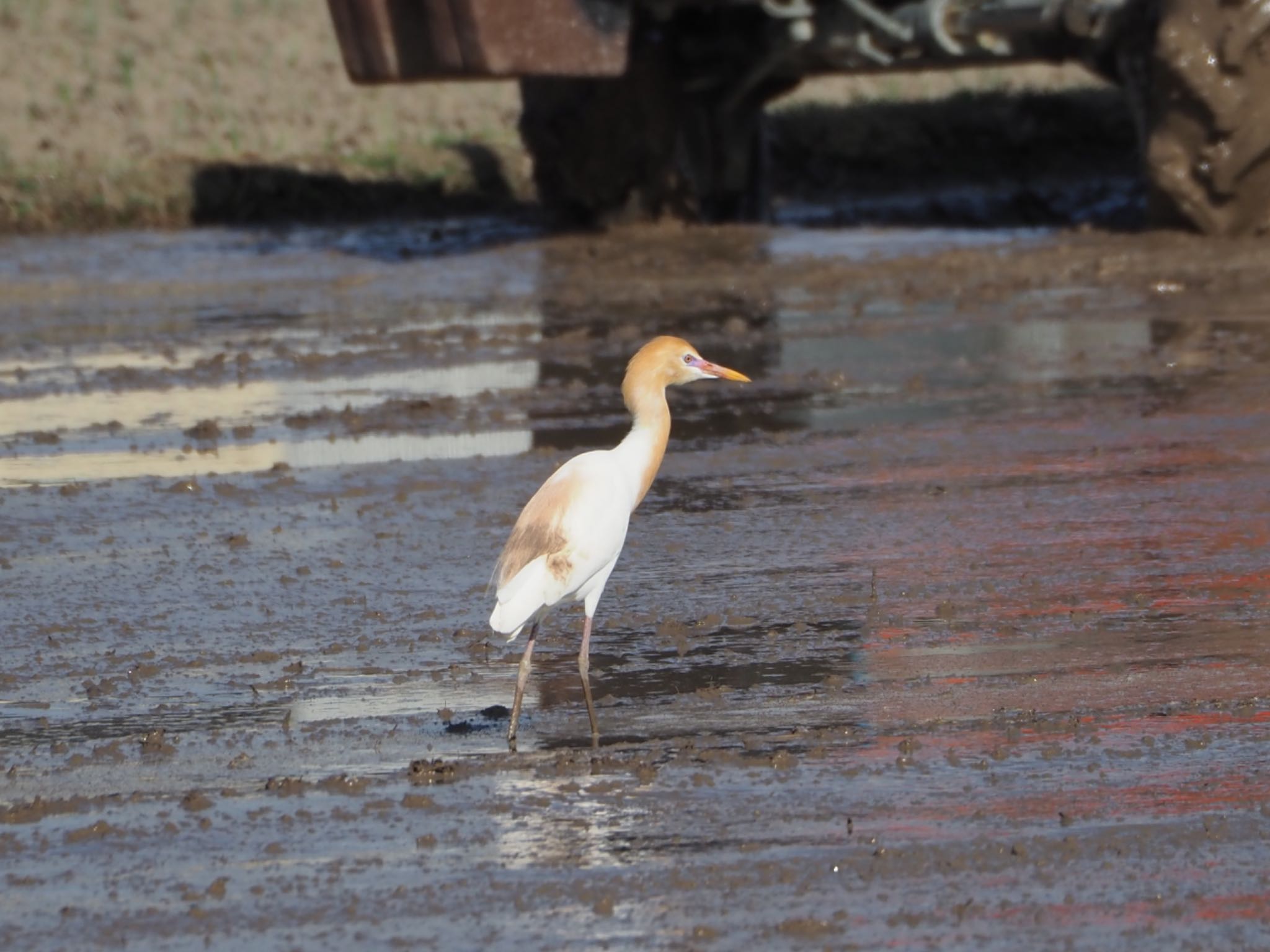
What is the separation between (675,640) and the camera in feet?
20.4

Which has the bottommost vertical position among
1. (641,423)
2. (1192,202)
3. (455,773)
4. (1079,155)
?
(1079,155)

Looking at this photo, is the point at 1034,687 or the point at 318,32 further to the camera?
the point at 318,32

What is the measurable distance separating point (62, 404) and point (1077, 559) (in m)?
5.80

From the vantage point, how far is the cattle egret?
5.25 meters

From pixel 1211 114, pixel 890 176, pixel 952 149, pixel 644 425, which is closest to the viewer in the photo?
pixel 644 425

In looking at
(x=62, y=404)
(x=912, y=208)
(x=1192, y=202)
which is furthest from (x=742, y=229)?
(x=62, y=404)

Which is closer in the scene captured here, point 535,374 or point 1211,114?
point 535,374

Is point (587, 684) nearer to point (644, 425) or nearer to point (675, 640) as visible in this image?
point (644, 425)

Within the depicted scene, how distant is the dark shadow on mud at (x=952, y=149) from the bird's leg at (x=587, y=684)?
13.8m

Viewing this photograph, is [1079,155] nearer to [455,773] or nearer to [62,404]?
[62,404]

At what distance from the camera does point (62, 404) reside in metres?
10.5

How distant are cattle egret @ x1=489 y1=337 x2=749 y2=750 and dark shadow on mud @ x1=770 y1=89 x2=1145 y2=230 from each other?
13.4 m

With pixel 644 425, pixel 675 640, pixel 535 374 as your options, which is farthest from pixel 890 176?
pixel 644 425

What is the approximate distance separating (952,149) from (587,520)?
16.3 meters
